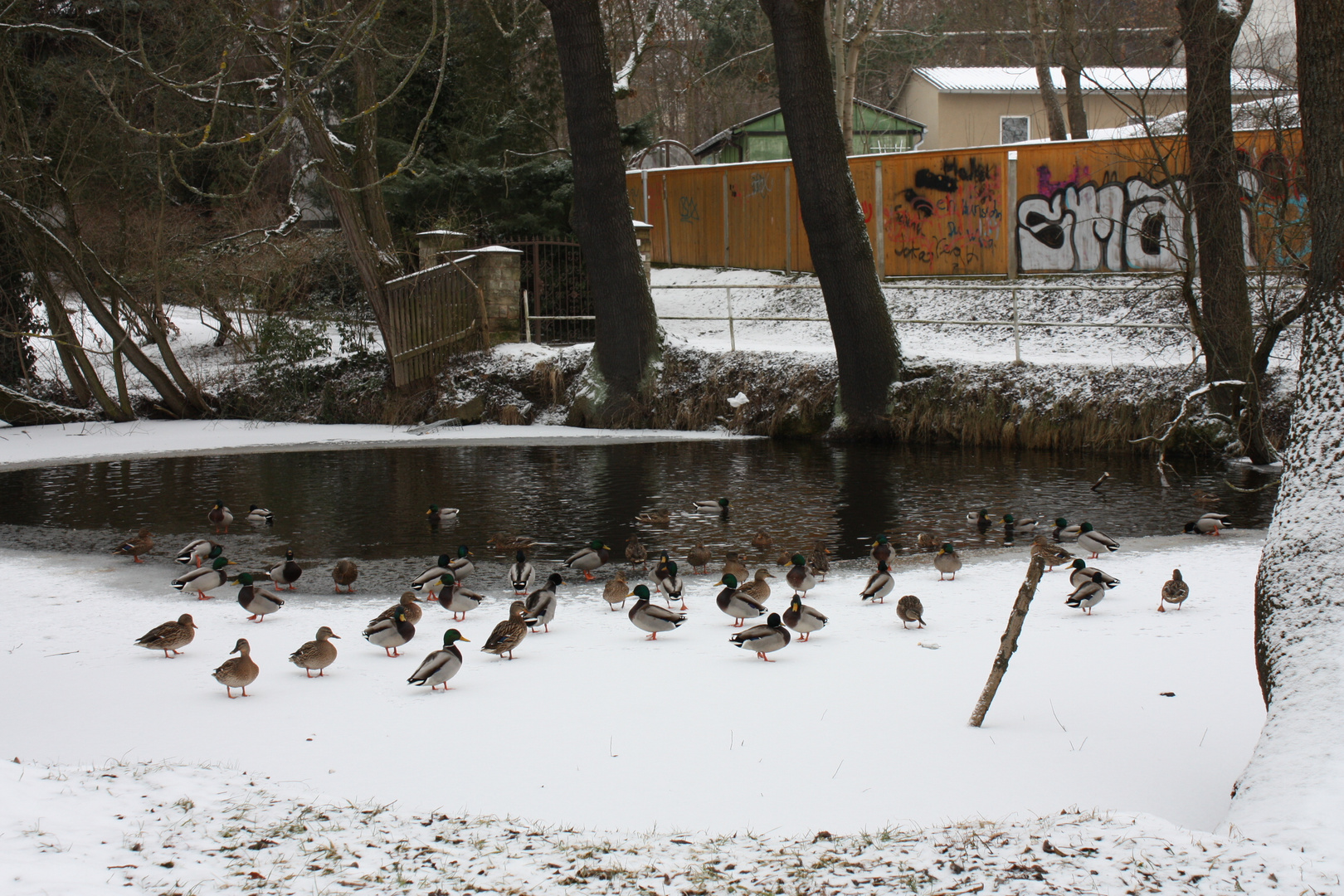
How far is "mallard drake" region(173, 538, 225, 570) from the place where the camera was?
995cm

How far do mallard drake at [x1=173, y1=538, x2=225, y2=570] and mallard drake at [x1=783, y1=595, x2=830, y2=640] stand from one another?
5.37 metres

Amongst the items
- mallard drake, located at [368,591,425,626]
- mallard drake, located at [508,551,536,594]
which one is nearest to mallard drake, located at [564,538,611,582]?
mallard drake, located at [508,551,536,594]

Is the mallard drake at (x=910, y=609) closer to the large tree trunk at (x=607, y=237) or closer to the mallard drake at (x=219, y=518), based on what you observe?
the mallard drake at (x=219, y=518)

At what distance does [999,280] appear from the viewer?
2300 centimetres

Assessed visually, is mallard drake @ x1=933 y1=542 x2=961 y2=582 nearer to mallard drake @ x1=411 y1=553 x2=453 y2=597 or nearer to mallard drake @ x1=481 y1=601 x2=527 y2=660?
mallard drake @ x1=481 y1=601 x2=527 y2=660

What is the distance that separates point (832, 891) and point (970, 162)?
21398 millimetres

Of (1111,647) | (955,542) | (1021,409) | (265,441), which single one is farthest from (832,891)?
(265,441)

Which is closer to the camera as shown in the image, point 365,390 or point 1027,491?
point 1027,491

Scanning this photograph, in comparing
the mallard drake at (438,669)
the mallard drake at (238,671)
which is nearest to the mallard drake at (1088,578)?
the mallard drake at (438,669)

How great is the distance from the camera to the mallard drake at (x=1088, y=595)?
7.96 metres

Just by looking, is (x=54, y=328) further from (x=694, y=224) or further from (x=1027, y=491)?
(x=1027, y=491)

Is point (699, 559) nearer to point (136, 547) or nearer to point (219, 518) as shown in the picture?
point (136, 547)

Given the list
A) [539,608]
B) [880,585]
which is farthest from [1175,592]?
[539,608]

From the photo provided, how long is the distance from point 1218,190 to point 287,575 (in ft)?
39.4
